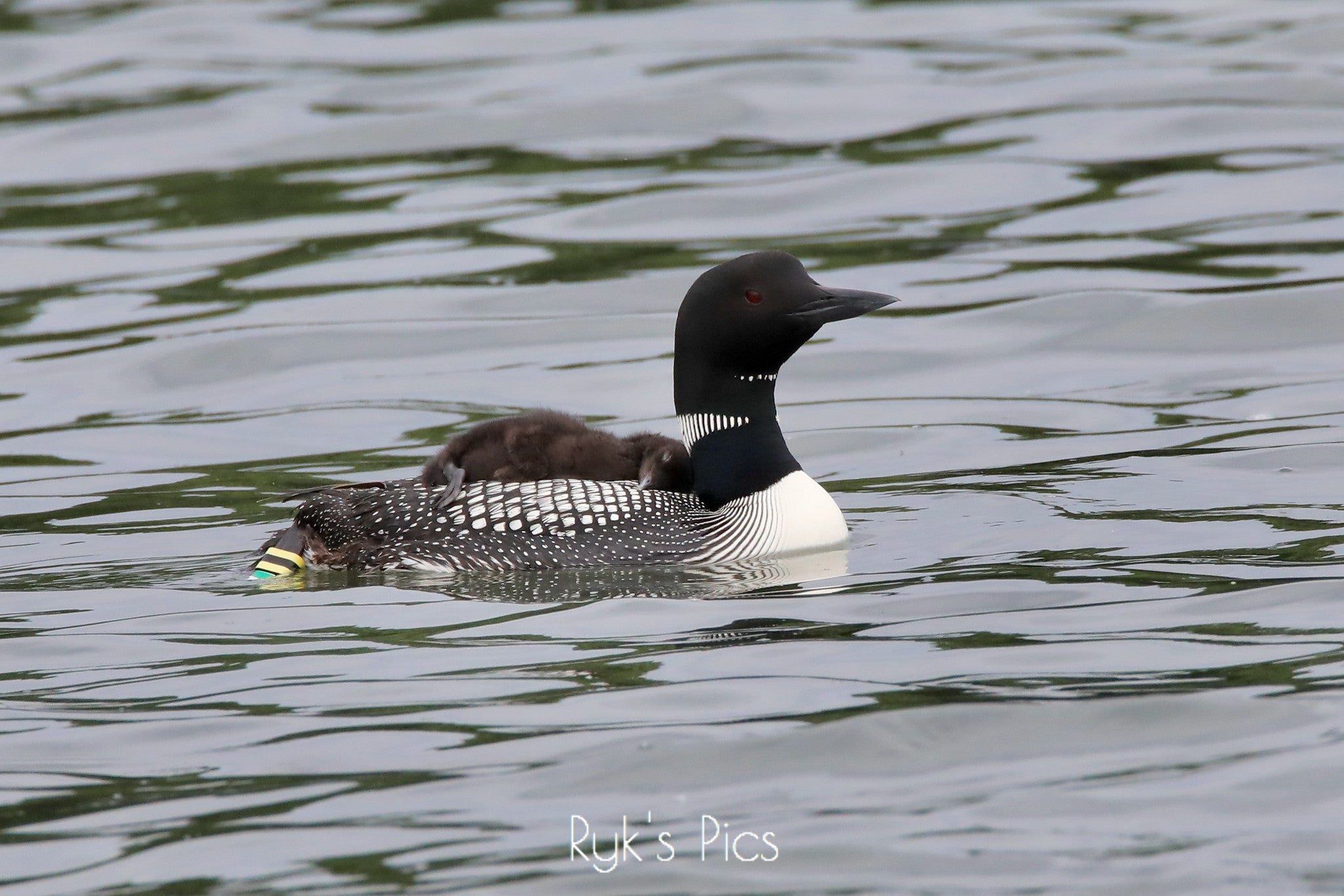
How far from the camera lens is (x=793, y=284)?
6.16m

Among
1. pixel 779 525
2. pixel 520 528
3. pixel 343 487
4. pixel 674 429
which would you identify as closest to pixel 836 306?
pixel 779 525

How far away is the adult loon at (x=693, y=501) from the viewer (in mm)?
6031

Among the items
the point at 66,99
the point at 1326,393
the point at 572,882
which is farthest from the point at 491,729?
the point at 66,99

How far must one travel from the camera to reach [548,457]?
632 cm

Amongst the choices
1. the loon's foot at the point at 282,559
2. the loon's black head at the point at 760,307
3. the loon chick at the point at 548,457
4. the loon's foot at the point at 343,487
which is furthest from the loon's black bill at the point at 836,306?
the loon's foot at the point at 282,559

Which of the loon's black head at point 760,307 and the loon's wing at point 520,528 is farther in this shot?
the loon's black head at point 760,307

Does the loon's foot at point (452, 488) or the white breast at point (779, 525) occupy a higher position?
the loon's foot at point (452, 488)

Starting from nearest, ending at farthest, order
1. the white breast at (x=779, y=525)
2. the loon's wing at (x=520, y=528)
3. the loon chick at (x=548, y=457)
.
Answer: the loon's wing at (x=520, y=528) < the white breast at (x=779, y=525) < the loon chick at (x=548, y=457)

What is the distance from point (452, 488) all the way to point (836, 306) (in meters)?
1.22

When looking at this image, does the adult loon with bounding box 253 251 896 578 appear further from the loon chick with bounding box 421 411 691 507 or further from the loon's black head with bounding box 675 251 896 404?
the loon chick with bounding box 421 411 691 507

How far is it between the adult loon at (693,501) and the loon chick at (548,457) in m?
0.11

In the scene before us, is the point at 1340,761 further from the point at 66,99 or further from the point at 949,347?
the point at 66,99

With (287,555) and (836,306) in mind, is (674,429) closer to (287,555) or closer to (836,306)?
(836,306)

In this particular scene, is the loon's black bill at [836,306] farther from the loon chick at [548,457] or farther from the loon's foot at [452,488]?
the loon's foot at [452,488]
